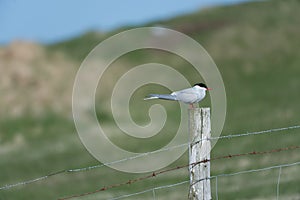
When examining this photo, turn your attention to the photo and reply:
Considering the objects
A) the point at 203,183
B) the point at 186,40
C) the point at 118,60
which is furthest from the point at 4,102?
the point at 203,183

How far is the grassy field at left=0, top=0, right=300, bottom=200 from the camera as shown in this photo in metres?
20.1

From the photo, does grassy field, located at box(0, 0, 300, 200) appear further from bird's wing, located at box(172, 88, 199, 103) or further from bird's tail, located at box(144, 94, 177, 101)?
bird's tail, located at box(144, 94, 177, 101)

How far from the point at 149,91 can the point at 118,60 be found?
462 cm

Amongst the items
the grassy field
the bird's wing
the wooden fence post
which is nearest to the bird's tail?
the bird's wing

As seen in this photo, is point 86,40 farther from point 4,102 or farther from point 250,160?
point 250,160

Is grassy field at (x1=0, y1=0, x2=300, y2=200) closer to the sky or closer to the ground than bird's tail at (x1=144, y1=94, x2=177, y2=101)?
closer to the sky

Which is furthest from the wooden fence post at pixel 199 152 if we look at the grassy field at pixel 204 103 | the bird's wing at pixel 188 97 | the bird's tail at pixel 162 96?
the grassy field at pixel 204 103

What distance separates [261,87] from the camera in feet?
114

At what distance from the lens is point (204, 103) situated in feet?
95.3

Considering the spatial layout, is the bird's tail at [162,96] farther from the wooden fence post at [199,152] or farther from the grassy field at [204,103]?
the grassy field at [204,103]

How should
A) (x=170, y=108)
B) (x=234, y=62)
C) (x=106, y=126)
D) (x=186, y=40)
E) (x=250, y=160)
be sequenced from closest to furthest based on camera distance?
(x=250, y=160) < (x=106, y=126) < (x=170, y=108) < (x=234, y=62) < (x=186, y=40)

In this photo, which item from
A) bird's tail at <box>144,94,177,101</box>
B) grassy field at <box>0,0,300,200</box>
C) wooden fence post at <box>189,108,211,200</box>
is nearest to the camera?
wooden fence post at <box>189,108,211,200</box>

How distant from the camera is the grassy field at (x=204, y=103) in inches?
790

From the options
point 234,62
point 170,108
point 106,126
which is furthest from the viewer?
point 234,62
